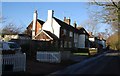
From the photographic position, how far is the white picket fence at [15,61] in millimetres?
17884

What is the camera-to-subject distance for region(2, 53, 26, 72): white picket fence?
17.9 metres

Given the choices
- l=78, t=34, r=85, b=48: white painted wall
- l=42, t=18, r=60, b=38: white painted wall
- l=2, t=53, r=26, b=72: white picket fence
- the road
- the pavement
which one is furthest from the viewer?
l=78, t=34, r=85, b=48: white painted wall

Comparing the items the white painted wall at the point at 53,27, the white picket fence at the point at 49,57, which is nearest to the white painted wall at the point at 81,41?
the white painted wall at the point at 53,27

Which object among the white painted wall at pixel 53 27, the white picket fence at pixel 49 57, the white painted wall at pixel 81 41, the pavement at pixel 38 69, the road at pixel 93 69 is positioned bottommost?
the road at pixel 93 69

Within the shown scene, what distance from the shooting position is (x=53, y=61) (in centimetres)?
2998

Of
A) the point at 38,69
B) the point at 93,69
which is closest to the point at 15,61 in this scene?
the point at 38,69

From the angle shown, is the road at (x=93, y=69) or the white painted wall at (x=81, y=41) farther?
the white painted wall at (x=81, y=41)

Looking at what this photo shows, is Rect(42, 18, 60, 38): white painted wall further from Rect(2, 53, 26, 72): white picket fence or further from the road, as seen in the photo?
Rect(2, 53, 26, 72): white picket fence

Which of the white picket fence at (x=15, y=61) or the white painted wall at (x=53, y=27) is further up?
the white painted wall at (x=53, y=27)

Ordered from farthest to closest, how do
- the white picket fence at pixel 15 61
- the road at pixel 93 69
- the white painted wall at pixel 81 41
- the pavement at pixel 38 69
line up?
the white painted wall at pixel 81 41 → the road at pixel 93 69 → the white picket fence at pixel 15 61 → the pavement at pixel 38 69

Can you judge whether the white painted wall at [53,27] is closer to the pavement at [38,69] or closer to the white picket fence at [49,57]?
the white picket fence at [49,57]

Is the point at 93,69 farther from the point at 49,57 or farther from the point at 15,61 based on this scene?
the point at 49,57

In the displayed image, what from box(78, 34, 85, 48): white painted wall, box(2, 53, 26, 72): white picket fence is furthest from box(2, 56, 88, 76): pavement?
box(78, 34, 85, 48): white painted wall

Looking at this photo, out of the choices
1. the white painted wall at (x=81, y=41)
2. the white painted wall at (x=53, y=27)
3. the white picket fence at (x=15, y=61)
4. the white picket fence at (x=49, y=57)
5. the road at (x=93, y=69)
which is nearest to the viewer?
the white picket fence at (x=15, y=61)
